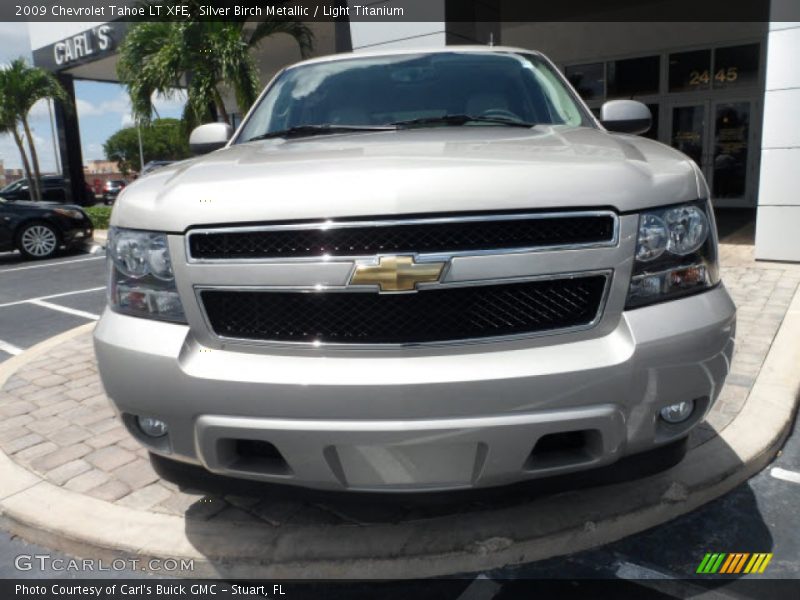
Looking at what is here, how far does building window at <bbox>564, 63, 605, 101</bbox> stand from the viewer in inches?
614

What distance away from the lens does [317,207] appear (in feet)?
5.89

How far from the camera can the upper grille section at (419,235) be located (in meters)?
1.79

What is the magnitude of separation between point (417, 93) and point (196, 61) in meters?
9.38

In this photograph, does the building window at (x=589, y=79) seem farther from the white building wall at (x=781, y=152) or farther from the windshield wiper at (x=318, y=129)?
the windshield wiper at (x=318, y=129)

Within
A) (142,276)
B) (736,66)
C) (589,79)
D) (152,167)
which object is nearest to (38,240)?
(152,167)

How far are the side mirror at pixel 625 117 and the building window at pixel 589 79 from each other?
13.2 metres

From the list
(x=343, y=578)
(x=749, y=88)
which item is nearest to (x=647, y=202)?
(x=343, y=578)

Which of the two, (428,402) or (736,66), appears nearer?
(428,402)

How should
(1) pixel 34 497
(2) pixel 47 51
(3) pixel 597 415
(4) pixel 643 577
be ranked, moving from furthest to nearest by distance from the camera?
1. (2) pixel 47 51
2. (1) pixel 34 497
3. (4) pixel 643 577
4. (3) pixel 597 415

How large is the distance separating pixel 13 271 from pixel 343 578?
1001 centimetres

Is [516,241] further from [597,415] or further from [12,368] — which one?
[12,368]

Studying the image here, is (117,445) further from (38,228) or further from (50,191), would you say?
(50,191)

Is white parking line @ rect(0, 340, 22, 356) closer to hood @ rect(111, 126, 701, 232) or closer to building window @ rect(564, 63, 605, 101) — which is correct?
hood @ rect(111, 126, 701, 232)

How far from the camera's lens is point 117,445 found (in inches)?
127
